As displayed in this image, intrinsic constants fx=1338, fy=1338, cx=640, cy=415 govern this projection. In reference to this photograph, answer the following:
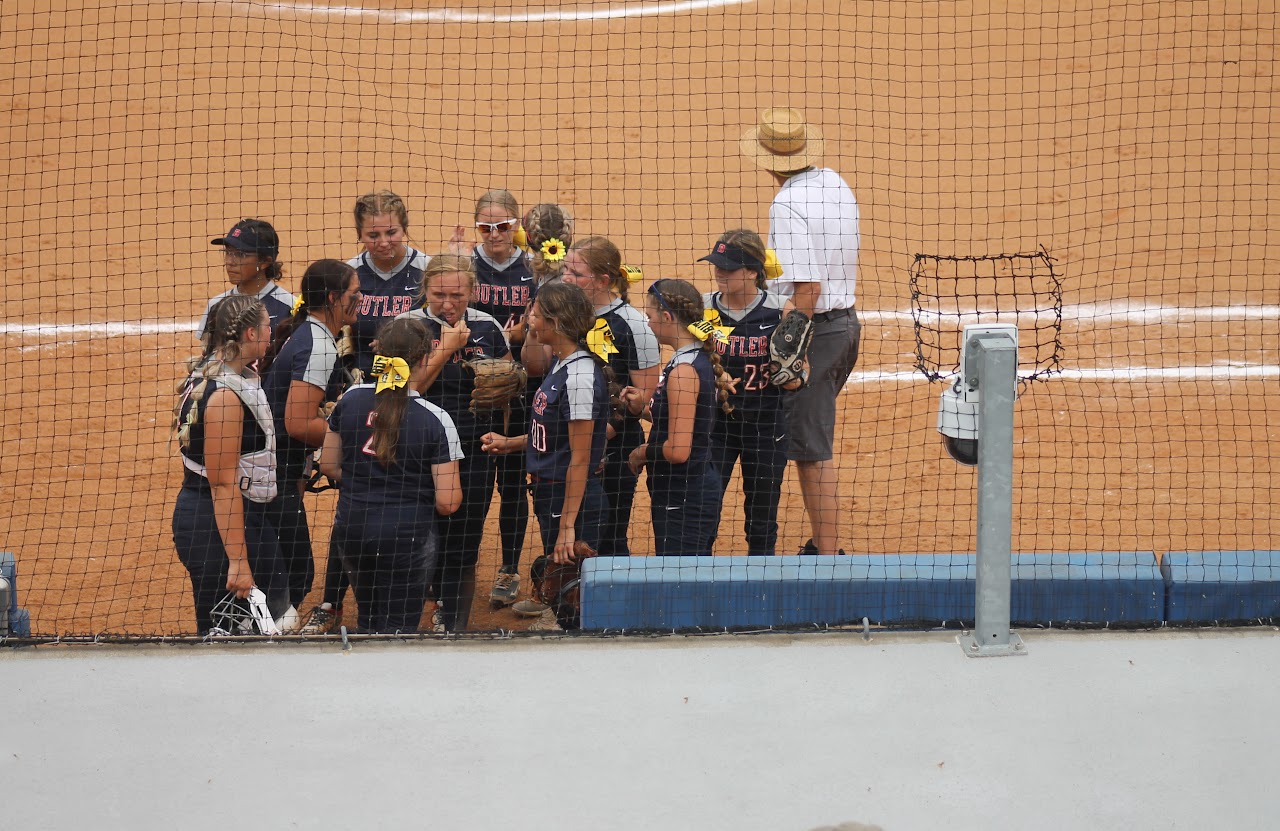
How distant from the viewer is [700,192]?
1059 centimetres

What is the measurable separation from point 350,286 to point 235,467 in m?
0.91

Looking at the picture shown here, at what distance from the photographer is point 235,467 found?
450 centimetres

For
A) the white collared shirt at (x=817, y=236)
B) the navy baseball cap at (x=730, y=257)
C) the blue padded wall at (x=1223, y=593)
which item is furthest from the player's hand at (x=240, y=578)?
the blue padded wall at (x=1223, y=593)

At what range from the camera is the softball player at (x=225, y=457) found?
4441 mm

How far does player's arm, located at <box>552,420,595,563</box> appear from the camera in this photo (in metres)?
4.79

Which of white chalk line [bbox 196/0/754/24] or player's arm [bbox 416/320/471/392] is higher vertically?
white chalk line [bbox 196/0/754/24]

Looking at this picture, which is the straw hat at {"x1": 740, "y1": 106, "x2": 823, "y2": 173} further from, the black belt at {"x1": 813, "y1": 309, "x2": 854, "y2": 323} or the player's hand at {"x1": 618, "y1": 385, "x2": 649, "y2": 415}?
the player's hand at {"x1": 618, "y1": 385, "x2": 649, "y2": 415}

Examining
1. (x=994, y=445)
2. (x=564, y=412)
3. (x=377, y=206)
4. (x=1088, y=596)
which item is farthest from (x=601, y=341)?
(x=1088, y=596)

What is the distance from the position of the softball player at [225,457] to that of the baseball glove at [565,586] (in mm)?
996

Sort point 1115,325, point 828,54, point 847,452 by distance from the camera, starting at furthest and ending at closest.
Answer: point 828,54
point 1115,325
point 847,452

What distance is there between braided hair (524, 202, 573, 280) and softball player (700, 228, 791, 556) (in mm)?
646

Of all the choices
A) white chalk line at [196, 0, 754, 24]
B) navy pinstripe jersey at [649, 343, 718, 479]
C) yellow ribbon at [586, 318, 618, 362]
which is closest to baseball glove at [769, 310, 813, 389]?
navy pinstripe jersey at [649, 343, 718, 479]

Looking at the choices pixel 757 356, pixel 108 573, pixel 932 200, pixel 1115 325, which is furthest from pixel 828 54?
pixel 108 573

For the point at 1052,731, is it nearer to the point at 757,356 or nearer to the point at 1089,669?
the point at 1089,669
